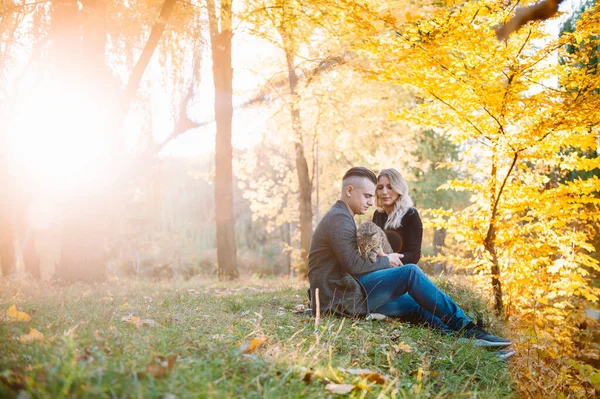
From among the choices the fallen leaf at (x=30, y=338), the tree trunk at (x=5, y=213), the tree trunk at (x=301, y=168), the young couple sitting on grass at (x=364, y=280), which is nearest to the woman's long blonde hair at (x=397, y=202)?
the young couple sitting on grass at (x=364, y=280)

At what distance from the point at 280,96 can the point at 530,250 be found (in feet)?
26.4

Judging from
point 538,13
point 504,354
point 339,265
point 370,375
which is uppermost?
point 538,13

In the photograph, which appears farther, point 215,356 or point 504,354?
point 504,354

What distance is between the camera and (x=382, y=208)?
6.15 m

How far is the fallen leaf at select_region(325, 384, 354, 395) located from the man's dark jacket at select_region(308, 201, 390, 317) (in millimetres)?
2038

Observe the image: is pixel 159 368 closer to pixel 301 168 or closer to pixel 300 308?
pixel 300 308

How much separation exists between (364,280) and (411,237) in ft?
3.88

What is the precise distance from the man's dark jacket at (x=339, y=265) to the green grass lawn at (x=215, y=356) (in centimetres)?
17

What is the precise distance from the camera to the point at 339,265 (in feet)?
15.8

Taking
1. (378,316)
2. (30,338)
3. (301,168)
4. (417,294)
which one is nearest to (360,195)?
(417,294)

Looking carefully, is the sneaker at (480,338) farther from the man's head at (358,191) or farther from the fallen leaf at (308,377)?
the fallen leaf at (308,377)

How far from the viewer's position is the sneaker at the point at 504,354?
4098 mm

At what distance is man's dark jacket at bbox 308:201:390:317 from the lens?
4.59m

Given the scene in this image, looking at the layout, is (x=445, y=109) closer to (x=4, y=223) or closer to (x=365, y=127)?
(x=365, y=127)
